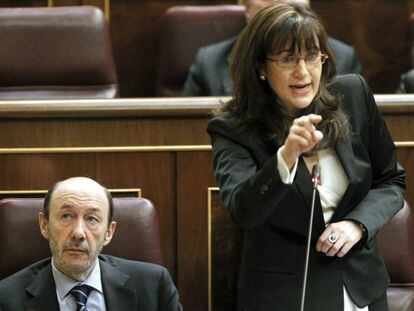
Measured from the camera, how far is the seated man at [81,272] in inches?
40.3

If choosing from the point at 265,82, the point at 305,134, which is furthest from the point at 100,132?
the point at 305,134

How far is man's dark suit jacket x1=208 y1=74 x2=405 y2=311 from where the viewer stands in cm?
89

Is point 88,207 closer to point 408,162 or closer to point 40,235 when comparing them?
point 40,235

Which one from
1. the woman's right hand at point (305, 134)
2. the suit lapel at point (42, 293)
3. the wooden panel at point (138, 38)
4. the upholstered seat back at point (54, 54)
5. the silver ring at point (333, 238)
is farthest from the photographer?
the wooden panel at point (138, 38)

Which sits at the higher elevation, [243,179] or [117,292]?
[243,179]

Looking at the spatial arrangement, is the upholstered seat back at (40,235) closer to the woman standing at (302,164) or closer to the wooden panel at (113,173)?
the wooden panel at (113,173)

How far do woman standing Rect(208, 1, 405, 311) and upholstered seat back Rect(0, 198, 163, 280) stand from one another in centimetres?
22

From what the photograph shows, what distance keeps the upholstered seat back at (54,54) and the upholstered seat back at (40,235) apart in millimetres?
527

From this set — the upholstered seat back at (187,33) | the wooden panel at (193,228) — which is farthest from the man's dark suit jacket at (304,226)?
the upholstered seat back at (187,33)

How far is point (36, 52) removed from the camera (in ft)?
5.33

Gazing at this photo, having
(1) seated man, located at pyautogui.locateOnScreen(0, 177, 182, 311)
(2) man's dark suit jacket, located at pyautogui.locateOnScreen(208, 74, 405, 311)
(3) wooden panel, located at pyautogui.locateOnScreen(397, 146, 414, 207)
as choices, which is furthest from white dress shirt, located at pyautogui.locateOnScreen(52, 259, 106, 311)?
(3) wooden panel, located at pyautogui.locateOnScreen(397, 146, 414, 207)

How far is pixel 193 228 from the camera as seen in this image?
125 centimetres

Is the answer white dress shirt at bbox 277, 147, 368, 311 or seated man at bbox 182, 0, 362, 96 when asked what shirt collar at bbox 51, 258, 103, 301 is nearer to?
white dress shirt at bbox 277, 147, 368, 311

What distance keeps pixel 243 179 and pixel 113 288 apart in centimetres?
26
